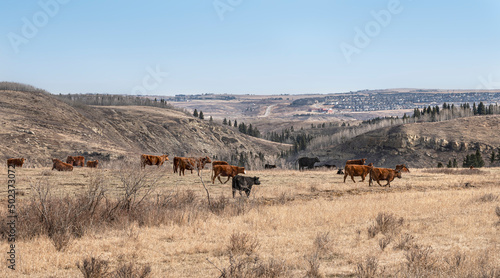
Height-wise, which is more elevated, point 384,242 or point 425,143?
point 384,242

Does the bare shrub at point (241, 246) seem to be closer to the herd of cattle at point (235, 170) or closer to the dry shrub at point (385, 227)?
the dry shrub at point (385, 227)

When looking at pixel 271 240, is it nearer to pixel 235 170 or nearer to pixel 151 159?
pixel 235 170

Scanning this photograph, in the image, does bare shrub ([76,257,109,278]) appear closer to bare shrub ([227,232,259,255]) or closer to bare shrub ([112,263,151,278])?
bare shrub ([112,263,151,278])

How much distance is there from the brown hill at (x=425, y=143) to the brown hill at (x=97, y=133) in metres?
41.2

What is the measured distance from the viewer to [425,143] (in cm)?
12156

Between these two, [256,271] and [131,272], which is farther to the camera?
[256,271]

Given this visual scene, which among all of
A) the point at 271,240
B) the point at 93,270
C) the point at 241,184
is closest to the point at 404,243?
the point at 271,240

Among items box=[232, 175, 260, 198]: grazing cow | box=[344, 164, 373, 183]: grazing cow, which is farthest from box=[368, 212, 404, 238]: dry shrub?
box=[344, 164, 373, 183]: grazing cow

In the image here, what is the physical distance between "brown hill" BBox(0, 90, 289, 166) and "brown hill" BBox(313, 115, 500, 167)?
4123 cm

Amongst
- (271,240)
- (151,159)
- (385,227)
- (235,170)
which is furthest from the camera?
(151,159)

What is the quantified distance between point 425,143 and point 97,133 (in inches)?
3554

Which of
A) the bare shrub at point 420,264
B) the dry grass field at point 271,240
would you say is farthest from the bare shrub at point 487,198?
the bare shrub at point 420,264

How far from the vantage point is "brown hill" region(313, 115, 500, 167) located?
11362 cm

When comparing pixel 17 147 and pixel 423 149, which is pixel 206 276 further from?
pixel 423 149
